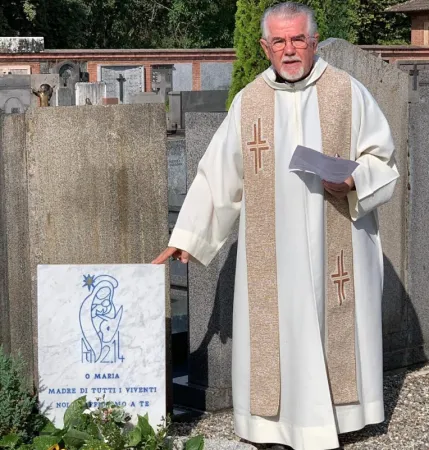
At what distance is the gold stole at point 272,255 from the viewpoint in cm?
469

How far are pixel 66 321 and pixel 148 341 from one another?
13.6 inches

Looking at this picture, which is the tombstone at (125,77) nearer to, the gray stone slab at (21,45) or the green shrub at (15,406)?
the gray stone slab at (21,45)

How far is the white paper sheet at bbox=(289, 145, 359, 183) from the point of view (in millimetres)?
4395

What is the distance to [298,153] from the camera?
14.6ft

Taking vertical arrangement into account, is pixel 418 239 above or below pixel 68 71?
below

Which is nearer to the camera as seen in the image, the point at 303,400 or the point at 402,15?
the point at 303,400

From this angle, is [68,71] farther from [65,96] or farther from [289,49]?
[289,49]

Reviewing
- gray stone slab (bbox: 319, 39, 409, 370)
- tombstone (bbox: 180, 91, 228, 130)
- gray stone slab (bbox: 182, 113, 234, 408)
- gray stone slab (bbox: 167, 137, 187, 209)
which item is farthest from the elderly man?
tombstone (bbox: 180, 91, 228, 130)

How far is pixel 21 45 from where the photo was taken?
26.5m

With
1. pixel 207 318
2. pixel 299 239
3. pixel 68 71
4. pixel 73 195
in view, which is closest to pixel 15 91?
pixel 68 71

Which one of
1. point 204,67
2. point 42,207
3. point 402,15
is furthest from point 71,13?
point 42,207

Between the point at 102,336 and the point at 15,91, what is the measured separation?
1745cm

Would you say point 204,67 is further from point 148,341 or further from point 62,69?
point 148,341

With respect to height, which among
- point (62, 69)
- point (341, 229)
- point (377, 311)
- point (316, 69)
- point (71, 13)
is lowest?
point (377, 311)
